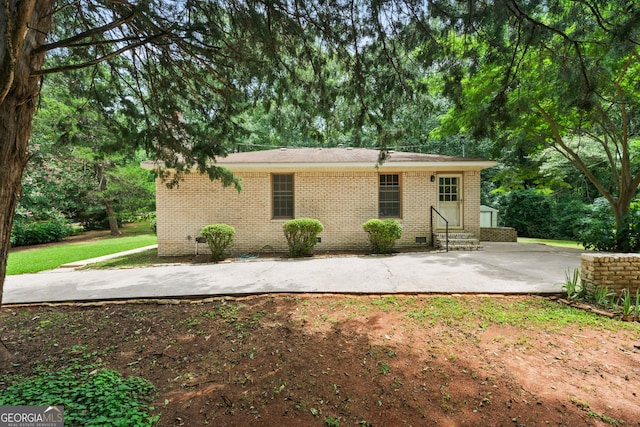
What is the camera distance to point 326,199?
956cm

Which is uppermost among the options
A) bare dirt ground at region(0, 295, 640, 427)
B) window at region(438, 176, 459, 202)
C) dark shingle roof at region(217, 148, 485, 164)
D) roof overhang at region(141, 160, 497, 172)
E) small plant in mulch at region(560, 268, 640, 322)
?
dark shingle roof at region(217, 148, 485, 164)

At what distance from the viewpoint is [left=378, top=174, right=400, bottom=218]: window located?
9773 mm

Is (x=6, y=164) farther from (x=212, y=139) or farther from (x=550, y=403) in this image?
(x=550, y=403)

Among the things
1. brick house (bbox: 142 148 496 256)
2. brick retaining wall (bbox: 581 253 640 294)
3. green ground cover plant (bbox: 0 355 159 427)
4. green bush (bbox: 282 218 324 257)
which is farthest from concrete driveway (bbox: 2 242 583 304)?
brick house (bbox: 142 148 496 256)

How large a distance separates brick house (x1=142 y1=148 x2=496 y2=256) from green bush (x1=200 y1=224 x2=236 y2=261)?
1348 millimetres

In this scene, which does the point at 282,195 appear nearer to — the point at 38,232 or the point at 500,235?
the point at 500,235

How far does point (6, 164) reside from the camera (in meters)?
2.60

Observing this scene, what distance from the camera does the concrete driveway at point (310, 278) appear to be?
186 inches

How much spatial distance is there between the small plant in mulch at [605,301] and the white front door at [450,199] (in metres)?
5.41

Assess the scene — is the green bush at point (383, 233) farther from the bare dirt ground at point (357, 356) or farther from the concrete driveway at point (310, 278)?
the bare dirt ground at point (357, 356)

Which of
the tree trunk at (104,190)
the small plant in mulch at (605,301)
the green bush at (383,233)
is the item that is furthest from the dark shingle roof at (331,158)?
the tree trunk at (104,190)

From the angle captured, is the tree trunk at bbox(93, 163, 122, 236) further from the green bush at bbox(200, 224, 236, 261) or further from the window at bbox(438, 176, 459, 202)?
the window at bbox(438, 176, 459, 202)

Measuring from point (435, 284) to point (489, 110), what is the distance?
2.94 m

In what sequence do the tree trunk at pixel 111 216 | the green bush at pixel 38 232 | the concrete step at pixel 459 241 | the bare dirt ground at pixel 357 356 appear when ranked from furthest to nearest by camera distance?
the tree trunk at pixel 111 216
the green bush at pixel 38 232
the concrete step at pixel 459 241
the bare dirt ground at pixel 357 356
